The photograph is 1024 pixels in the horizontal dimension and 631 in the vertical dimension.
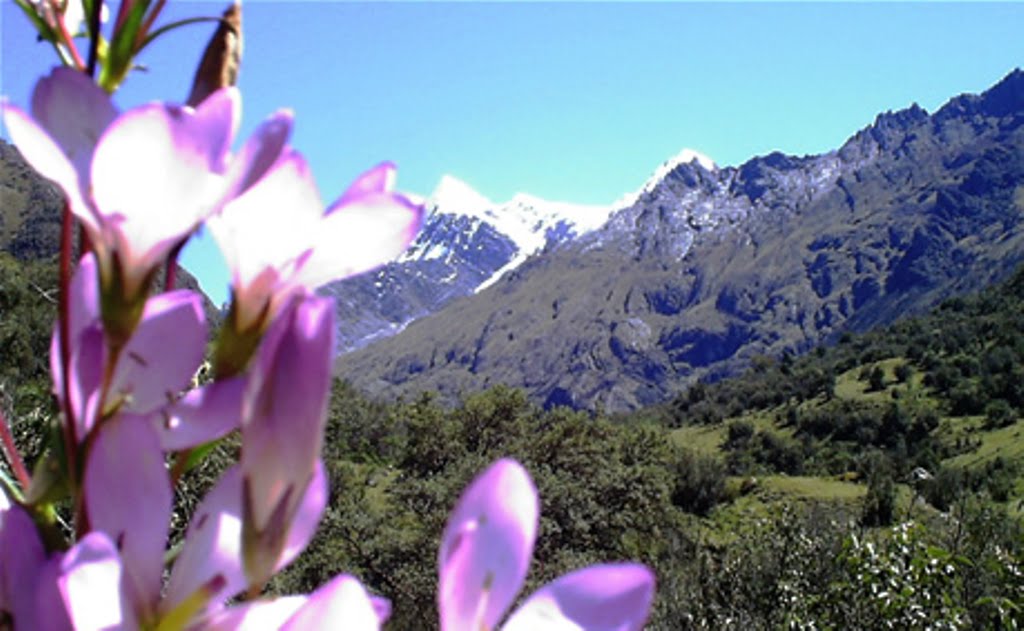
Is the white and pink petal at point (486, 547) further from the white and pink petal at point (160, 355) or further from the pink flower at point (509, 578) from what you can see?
the white and pink petal at point (160, 355)

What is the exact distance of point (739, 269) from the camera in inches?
5723

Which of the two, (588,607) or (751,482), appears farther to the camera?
(751,482)

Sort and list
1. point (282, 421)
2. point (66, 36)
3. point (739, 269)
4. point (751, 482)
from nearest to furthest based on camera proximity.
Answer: point (282, 421) < point (66, 36) < point (751, 482) < point (739, 269)

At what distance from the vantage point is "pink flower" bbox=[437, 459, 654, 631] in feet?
1.24

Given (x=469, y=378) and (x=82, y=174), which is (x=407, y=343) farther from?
(x=82, y=174)

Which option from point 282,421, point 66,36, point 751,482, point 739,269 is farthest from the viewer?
point 739,269

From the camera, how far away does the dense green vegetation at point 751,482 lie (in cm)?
691

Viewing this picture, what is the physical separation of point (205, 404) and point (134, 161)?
0.40ft

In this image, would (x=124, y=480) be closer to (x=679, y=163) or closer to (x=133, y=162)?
(x=133, y=162)

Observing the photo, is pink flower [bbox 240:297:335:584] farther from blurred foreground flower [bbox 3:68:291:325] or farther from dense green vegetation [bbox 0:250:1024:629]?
dense green vegetation [bbox 0:250:1024:629]

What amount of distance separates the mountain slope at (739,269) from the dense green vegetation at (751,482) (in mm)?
67721

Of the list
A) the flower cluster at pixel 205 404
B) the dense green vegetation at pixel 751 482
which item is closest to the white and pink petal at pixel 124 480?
the flower cluster at pixel 205 404

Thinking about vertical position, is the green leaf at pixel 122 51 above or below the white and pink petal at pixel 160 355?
above

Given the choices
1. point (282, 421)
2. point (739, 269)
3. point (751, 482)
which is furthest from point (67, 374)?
point (739, 269)
